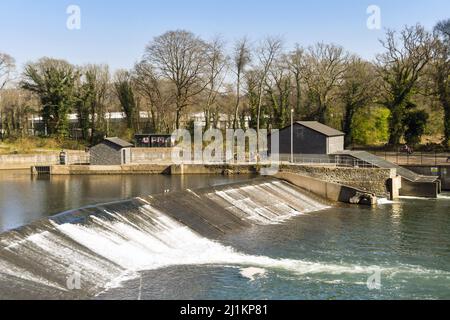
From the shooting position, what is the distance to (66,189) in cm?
4056

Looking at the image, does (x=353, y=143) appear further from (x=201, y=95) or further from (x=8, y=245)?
(x=8, y=245)

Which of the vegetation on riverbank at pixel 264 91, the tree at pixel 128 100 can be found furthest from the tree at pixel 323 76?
the tree at pixel 128 100

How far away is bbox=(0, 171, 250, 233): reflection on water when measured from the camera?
97.8 feet

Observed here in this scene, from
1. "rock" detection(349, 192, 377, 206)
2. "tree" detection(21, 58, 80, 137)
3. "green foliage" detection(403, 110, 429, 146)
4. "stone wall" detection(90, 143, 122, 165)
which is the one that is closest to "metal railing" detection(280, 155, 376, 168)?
"rock" detection(349, 192, 377, 206)

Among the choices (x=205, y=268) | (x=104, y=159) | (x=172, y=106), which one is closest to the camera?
Answer: (x=205, y=268)

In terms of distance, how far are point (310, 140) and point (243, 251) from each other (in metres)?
25.5

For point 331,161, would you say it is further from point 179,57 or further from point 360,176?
point 179,57

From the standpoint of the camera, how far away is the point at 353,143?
63875 mm

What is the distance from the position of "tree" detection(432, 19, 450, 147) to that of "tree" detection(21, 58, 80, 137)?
44.8 meters

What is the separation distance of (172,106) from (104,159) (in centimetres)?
1986

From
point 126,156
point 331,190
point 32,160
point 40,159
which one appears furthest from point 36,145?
point 331,190

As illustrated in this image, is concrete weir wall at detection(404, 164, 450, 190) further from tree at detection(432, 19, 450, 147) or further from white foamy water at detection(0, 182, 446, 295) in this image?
white foamy water at detection(0, 182, 446, 295)

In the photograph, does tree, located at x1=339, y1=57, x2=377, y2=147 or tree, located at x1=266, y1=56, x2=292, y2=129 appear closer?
tree, located at x1=339, y1=57, x2=377, y2=147
